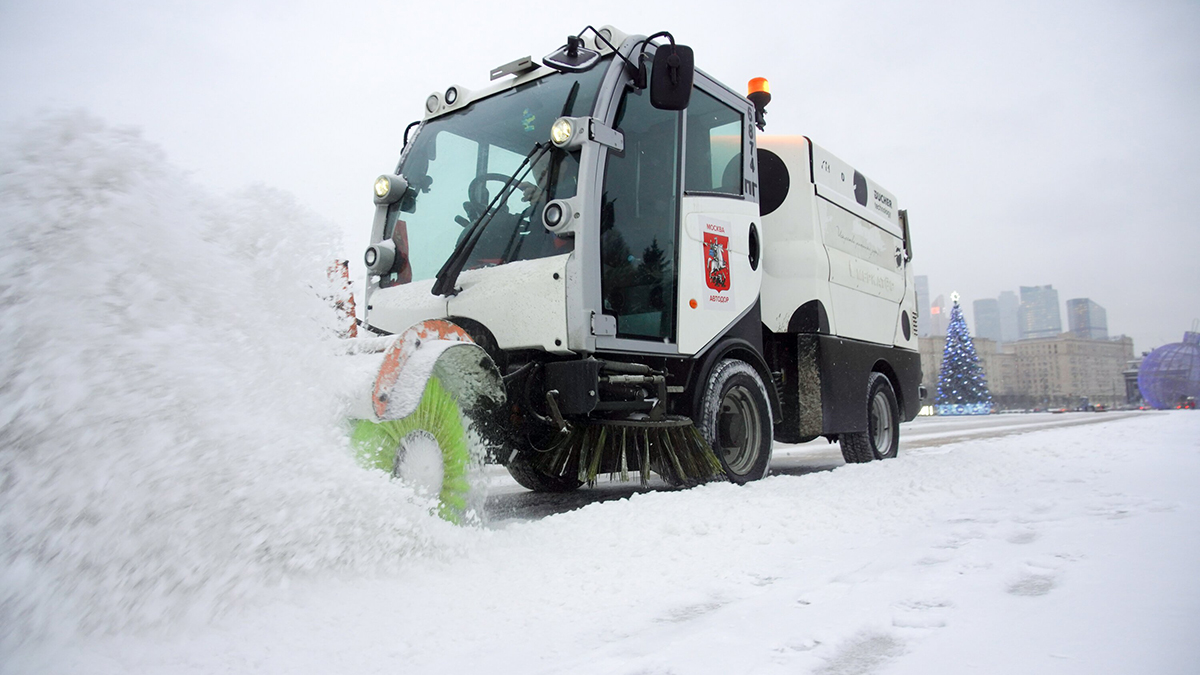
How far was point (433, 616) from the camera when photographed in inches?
90.5

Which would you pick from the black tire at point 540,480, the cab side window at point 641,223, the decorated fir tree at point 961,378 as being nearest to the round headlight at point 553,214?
the cab side window at point 641,223

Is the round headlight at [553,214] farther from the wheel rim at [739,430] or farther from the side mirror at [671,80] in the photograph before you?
the wheel rim at [739,430]

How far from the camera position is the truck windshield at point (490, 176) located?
4.34m

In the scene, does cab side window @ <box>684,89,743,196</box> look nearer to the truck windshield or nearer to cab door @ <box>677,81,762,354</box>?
cab door @ <box>677,81,762,354</box>

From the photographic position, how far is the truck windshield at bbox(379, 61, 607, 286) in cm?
434

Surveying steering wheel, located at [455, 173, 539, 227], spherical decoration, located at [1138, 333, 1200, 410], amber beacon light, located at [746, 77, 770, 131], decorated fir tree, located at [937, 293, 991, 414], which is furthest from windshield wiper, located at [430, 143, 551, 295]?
decorated fir tree, located at [937, 293, 991, 414]

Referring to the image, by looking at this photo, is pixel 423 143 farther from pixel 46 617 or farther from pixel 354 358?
pixel 46 617

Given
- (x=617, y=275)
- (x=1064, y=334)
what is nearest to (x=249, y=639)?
(x=617, y=275)

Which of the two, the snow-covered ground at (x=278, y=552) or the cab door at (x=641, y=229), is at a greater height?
the cab door at (x=641, y=229)

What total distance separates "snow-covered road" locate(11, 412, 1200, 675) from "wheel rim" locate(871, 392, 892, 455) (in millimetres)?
3736

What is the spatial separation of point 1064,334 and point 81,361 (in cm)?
11260

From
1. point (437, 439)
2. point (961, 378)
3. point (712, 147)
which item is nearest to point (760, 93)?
point (712, 147)

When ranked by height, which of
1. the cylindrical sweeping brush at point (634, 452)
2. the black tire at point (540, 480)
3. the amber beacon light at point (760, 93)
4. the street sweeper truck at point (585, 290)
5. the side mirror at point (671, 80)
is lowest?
the black tire at point (540, 480)

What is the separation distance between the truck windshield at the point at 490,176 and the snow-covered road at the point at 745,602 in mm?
1646
